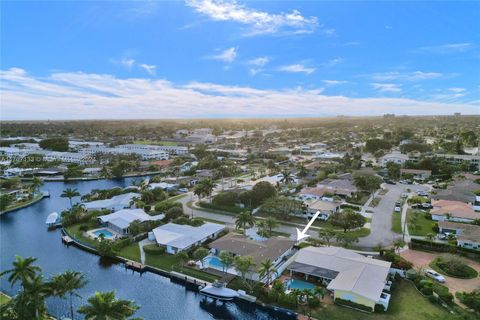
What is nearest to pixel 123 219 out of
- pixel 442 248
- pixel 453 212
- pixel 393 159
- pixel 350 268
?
pixel 350 268

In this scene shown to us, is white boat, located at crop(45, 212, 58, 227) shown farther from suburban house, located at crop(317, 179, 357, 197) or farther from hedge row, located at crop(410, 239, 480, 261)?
hedge row, located at crop(410, 239, 480, 261)

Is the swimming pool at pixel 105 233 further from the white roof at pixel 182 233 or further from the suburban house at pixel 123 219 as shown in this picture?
the white roof at pixel 182 233

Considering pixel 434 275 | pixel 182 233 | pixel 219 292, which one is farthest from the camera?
pixel 182 233

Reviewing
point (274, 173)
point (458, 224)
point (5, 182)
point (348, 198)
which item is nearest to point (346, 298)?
point (458, 224)

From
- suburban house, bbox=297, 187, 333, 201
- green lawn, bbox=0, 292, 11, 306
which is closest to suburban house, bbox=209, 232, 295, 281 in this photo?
green lawn, bbox=0, 292, 11, 306

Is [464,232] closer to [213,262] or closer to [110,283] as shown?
[213,262]

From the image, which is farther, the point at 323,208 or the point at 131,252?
the point at 323,208
